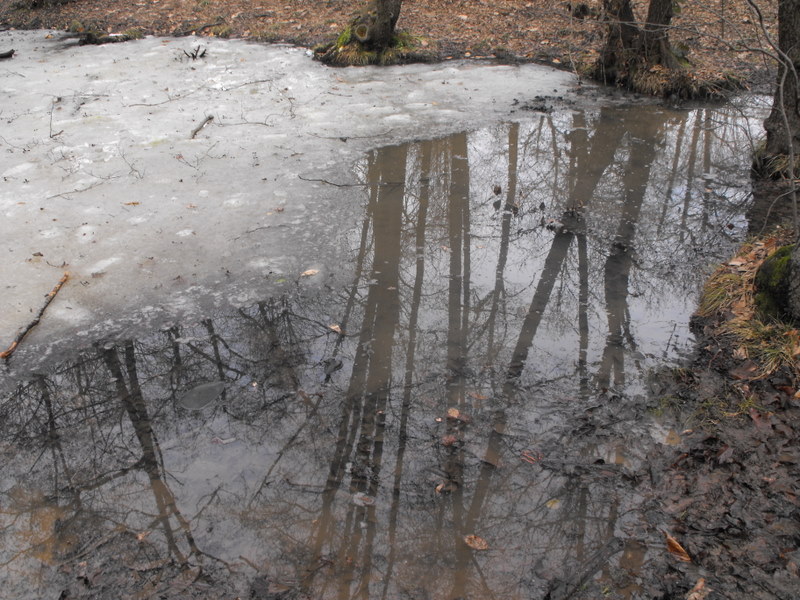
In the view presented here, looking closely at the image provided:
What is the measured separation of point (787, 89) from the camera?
23.1ft

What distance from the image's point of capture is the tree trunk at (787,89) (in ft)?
21.6

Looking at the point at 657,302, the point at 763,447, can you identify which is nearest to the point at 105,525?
the point at 763,447

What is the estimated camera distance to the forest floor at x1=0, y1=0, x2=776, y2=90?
1195cm

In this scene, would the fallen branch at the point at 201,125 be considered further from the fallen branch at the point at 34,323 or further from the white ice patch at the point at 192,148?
the fallen branch at the point at 34,323

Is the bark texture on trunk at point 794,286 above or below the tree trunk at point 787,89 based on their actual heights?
below

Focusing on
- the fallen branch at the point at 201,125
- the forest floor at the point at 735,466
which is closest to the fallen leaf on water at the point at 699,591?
the forest floor at the point at 735,466

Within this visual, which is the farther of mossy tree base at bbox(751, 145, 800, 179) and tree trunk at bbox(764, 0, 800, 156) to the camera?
mossy tree base at bbox(751, 145, 800, 179)

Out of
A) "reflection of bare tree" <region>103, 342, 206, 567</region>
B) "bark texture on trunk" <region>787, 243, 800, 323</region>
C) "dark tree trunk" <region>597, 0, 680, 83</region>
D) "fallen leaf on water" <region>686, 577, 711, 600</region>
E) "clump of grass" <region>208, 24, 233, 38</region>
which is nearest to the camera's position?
"fallen leaf on water" <region>686, 577, 711, 600</region>

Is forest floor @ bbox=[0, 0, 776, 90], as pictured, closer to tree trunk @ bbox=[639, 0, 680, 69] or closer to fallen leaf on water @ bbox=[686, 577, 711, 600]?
tree trunk @ bbox=[639, 0, 680, 69]

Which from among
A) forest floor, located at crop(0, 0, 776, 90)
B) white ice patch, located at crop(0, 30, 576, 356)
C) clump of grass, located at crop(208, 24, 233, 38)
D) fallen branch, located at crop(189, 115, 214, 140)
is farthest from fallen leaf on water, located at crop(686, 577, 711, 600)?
clump of grass, located at crop(208, 24, 233, 38)

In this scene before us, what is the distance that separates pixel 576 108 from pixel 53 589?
882cm

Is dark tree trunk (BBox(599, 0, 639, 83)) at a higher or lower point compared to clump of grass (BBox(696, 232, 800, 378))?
higher

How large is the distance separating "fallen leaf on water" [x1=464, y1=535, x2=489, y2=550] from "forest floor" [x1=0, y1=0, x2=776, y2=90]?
32.0 feet

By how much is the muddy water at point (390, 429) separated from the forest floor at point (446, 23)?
6669mm
